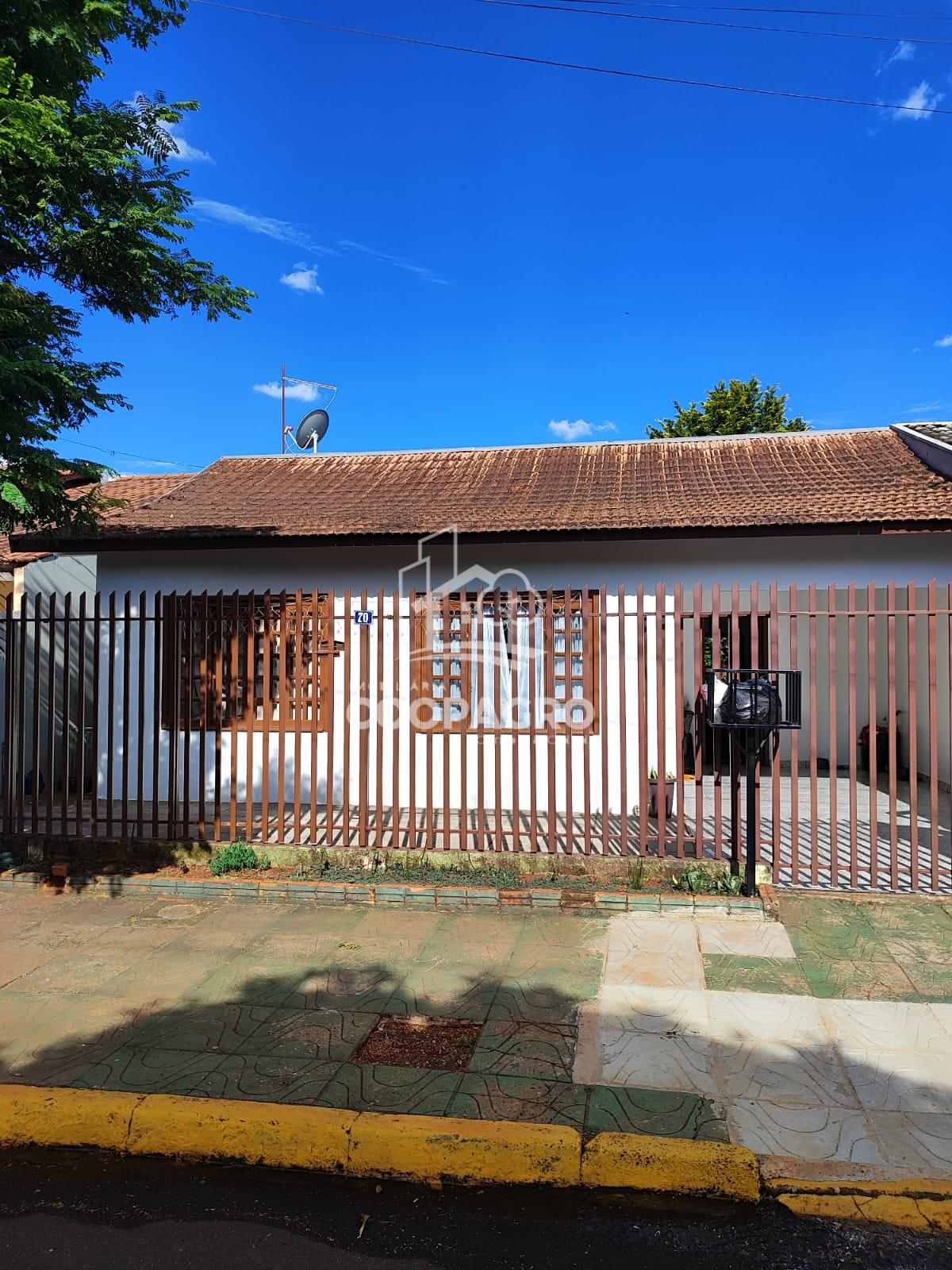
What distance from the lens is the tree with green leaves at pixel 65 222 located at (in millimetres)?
4746

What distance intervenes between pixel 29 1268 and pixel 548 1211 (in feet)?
5.50

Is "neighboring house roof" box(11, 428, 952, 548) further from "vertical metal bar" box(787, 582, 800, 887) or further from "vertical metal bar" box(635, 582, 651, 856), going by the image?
"vertical metal bar" box(787, 582, 800, 887)

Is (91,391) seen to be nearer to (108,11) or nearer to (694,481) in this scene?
(108,11)

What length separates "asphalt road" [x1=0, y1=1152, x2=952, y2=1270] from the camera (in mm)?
2498

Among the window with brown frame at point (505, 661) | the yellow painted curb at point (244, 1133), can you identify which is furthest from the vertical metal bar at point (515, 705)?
the yellow painted curb at point (244, 1133)

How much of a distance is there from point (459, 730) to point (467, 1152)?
12.4ft

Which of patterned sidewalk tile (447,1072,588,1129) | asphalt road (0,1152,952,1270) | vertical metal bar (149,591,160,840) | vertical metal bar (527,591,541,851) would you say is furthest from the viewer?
vertical metal bar (149,591,160,840)

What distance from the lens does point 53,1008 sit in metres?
4.12

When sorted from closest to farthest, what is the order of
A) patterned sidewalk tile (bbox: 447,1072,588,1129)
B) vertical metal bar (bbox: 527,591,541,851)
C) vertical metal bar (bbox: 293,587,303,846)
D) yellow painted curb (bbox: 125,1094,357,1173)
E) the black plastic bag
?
yellow painted curb (bbox: 125,1094,357,1173) → patterned sidewalk tile (bbox: 447,1072,588,1129) → the black plastic bag → vertical metal bar (bbox: 527,591,541,851) → vertical metal bar (bbox: 293,587,303,846)

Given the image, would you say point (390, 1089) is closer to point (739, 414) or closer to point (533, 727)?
point (533, 727)

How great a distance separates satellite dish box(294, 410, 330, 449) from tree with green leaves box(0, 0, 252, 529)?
7200 millimetres

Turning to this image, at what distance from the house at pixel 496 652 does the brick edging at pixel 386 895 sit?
47cm

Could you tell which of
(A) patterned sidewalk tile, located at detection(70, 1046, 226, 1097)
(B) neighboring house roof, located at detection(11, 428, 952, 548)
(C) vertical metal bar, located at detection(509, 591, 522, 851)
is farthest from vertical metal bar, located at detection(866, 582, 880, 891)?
(A) patterned sidewalk tile, located at detection(70, 1046, 226, 1097)

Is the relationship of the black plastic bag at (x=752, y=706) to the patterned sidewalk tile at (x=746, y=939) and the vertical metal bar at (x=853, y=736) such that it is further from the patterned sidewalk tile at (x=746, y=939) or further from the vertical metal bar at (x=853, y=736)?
the patterned sidewalk tile at (x=746, y=939)
